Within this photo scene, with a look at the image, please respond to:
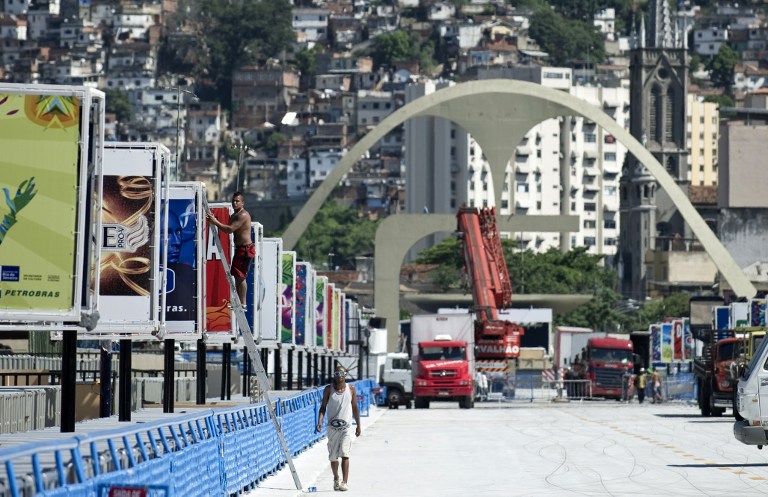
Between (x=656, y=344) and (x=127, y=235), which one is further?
(x=656, y=344)

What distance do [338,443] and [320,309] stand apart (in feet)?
109

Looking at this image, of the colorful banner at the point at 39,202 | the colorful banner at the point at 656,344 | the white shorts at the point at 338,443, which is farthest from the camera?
the colorful banner at the point at 656,344

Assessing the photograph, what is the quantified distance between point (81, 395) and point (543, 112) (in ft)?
340

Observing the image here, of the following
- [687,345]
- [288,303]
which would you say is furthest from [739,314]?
[288,303]

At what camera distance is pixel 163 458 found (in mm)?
17906

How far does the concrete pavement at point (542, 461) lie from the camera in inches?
1023

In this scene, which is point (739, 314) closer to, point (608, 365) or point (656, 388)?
point (656, 388)

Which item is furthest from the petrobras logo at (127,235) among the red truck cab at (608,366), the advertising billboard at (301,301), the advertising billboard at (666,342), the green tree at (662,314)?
the green tree at (662,314)

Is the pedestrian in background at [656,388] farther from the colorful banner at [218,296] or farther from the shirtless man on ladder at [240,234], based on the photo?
the shirtless man on ladder at [240,234]

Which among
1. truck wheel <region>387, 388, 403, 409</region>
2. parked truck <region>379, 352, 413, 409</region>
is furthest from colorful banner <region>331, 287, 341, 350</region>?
truck wheel <region>387, 388, 403, 409</region>

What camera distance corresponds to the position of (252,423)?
27.8m

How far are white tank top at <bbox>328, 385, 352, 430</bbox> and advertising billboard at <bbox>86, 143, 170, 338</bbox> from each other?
2.78m

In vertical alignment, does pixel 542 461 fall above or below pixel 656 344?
below

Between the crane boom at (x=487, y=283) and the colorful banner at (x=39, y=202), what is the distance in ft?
170
